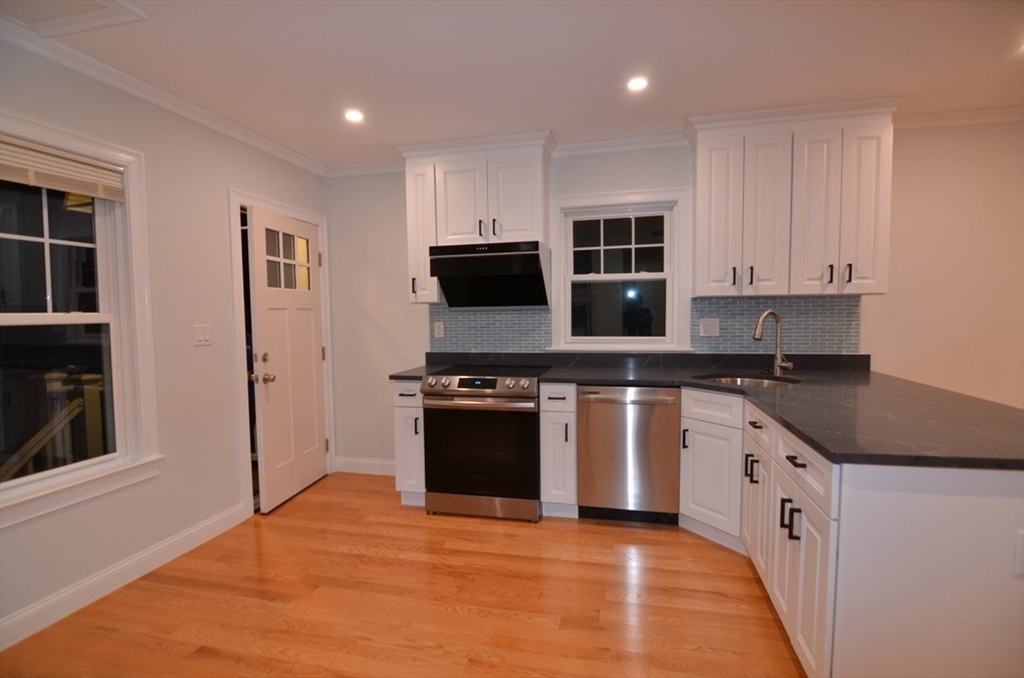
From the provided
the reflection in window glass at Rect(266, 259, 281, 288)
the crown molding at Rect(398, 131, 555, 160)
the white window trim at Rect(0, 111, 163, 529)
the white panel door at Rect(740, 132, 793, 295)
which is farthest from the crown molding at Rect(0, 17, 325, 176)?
the white panel door at Rect(740, 132, 793, 295)

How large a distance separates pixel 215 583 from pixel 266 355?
1364mm

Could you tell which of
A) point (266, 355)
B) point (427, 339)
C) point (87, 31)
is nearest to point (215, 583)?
point (266, 355)

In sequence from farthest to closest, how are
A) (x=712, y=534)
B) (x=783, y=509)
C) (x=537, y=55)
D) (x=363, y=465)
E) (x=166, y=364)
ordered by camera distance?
1. (x=363, y=465)
2. (x=712, y=534)
3. (x=166, y=364)
4. (x=537, y=55)
5. (x=783, y=509)

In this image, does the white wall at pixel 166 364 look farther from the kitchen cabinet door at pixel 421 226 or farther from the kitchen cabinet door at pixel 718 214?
the kitchen cabinet door at pixel 718 214

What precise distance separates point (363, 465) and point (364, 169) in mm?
2385

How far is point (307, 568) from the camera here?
2.36 meters

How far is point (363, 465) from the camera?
12.3 feet

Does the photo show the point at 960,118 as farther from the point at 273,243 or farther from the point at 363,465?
the point at 363,465

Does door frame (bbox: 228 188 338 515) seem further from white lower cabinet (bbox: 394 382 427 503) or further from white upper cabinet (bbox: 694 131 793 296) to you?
white upper cabinet (bbox: 694 131 793 296)

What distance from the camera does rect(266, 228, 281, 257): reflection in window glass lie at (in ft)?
10.1

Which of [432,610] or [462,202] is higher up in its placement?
[462,202]

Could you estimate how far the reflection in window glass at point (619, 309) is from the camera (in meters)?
3.25

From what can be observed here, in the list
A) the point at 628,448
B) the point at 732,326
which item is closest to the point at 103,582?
the point at 628,448

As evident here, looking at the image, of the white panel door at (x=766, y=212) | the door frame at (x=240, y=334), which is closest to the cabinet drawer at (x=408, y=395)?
the door frame at (x=240, y=334)
